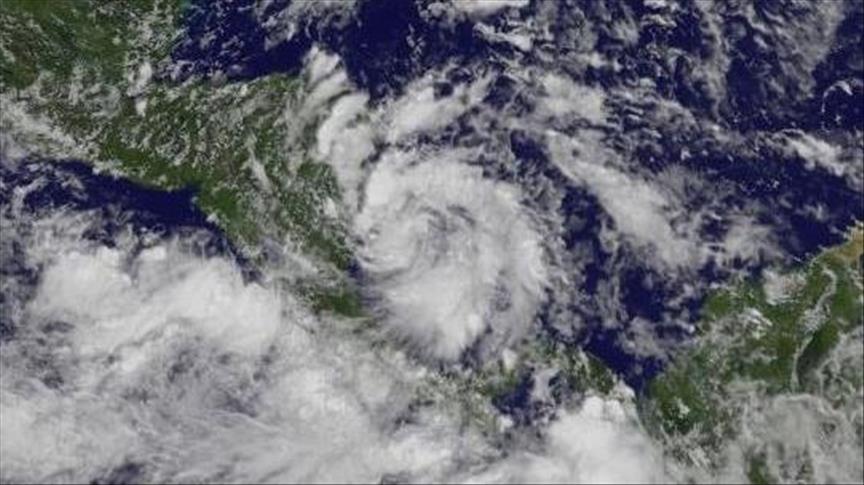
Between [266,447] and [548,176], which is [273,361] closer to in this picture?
[266,447]

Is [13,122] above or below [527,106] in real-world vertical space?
above

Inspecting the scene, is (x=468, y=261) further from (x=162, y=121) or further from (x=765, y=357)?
(x=162, y=121)

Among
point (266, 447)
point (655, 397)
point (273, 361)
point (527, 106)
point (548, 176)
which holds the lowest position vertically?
point (655, 397)

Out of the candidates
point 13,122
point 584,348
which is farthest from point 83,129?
point 584,348

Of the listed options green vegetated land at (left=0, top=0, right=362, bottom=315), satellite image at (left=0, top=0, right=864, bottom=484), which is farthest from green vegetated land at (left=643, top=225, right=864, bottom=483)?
green vegetated land at (left=0, top=0, right=362, bottom=315)

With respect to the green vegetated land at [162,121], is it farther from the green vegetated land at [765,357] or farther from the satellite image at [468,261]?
the green vegetated land at [765,357]

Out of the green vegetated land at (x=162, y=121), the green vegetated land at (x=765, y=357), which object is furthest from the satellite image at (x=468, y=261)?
the green vegetated land at (x=162, y=121)

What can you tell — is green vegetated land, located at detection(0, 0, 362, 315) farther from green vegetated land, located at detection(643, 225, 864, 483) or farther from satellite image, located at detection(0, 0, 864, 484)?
green vegetated land, located at detection(643, 225, 864, 483)
